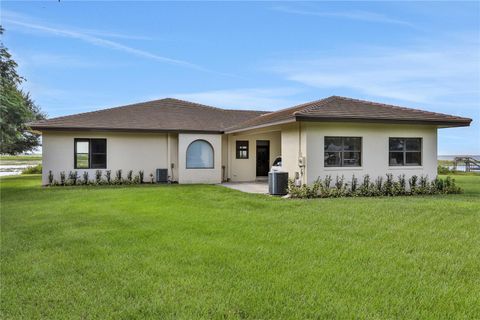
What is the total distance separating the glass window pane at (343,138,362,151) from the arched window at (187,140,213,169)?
7.83 metres

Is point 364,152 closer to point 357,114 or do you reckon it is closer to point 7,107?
point 357,114

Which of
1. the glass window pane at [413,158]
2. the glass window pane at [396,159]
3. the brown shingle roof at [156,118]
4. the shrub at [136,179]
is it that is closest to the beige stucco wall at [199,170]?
the brown shingle roof at [156,118]

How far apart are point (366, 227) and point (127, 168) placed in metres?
15.3

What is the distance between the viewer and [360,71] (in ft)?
64.7

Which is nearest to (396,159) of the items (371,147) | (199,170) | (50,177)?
(371,147)

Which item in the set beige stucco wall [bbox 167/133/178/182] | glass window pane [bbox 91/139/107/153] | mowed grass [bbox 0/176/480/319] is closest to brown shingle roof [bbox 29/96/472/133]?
beige stucco wall [bbox 167/133/178/182]

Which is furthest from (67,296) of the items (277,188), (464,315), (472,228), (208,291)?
(277,188)

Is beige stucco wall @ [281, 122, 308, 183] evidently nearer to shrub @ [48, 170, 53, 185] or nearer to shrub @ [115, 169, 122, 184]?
shrub @ [115, 169, 122, 184]

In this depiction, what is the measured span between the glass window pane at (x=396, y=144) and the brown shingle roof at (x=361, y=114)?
3.48ft

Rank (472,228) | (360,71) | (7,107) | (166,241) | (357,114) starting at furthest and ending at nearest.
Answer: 1. (360,71)
2. (7,107)
3. (357,114)
4. (472,228)
5. (166,241)

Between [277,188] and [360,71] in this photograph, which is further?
[360,71]

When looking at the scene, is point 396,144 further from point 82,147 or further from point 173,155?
point 82,147

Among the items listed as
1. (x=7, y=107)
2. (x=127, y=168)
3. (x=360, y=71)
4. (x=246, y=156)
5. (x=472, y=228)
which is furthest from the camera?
(x=246, y=156)

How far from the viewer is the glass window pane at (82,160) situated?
20.5 m
